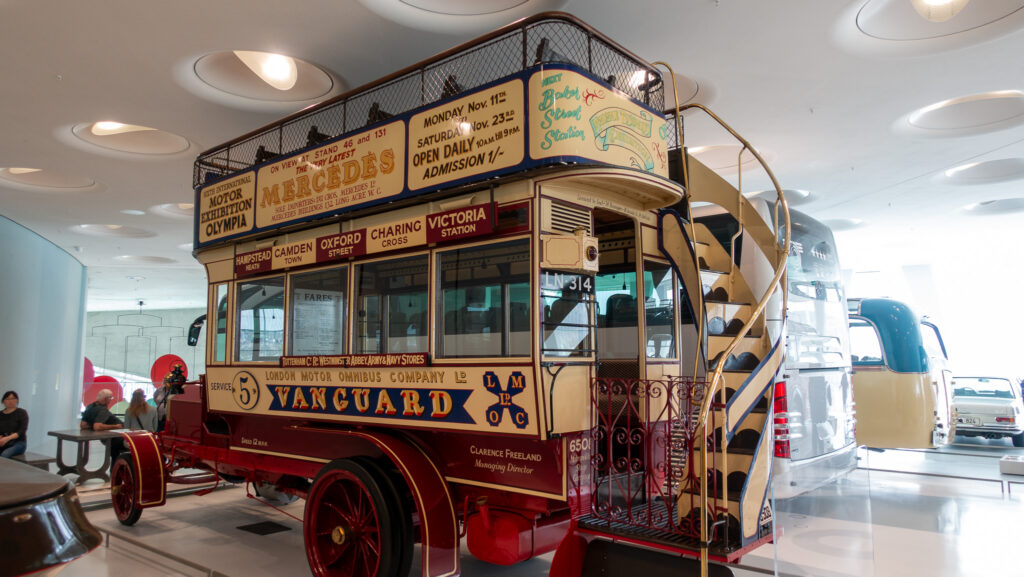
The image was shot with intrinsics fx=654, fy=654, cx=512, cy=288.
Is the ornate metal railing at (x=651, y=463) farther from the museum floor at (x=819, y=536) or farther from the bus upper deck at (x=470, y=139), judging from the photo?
the bus upper deck at (x=470, y=139)

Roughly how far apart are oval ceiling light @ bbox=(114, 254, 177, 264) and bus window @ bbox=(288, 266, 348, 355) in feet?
51.4

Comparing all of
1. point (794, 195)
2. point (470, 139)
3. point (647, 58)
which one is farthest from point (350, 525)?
point (794, 195)

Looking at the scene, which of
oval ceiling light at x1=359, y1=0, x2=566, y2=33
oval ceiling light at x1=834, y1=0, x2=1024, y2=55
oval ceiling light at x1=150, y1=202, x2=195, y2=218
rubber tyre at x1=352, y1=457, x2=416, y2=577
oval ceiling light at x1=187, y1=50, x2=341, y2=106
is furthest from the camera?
oval ceiling light at x1=150, y1=202, x2=195, y2=218

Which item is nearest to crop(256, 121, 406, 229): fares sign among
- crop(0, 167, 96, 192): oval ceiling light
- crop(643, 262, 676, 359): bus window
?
crop(643, 262, 676, 359): bus window

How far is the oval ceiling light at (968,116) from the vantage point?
8578mm

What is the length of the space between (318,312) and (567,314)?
7.44 ft

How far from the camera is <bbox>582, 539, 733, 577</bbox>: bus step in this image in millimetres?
3354

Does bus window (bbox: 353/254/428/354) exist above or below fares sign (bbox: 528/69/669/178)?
below

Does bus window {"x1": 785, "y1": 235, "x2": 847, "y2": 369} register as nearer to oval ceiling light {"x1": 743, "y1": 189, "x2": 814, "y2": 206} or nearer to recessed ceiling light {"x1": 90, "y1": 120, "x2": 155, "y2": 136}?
oval ceiling light {"x1": 743, "y1": 189, "x2": 814, "y2": 206}

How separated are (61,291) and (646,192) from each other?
17239 millimetres

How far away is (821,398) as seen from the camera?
655cm

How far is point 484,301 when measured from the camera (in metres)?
4.04

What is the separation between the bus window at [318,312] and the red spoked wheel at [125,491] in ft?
8.67

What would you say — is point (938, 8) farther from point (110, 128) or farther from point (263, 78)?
point (110, 128)
